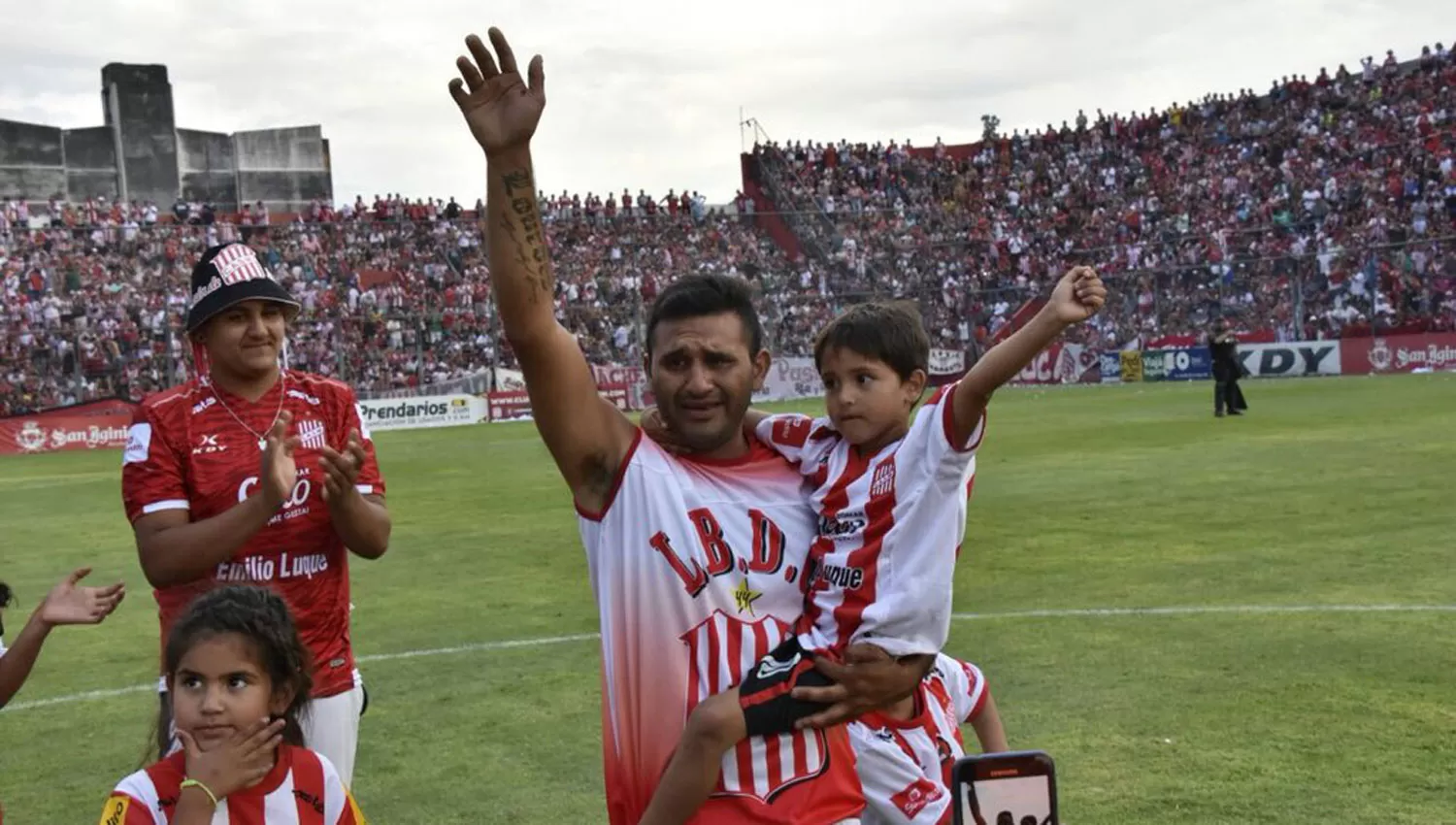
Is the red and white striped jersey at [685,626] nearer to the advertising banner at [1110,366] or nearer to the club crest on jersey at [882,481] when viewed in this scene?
the club crest on jersey at [882,481]

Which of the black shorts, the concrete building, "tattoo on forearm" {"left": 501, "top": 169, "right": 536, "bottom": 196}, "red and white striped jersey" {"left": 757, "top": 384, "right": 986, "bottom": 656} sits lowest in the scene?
the black shorts

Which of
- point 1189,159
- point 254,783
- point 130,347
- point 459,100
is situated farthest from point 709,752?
point 1189,159

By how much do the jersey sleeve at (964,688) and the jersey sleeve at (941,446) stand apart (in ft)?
5.94

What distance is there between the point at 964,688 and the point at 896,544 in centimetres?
197

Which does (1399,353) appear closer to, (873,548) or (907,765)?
(907,765)

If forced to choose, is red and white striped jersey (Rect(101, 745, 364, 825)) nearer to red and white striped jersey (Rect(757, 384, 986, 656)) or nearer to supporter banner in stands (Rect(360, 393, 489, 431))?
red and white striped jersey (Rect(757, 384, 986, 656))

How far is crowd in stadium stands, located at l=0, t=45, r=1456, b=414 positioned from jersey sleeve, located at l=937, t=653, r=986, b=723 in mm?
36075

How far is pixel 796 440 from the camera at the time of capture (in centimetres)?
355

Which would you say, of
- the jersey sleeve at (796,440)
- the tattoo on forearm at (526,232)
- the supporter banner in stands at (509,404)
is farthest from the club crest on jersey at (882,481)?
the supporter banner in stands at (509,404)

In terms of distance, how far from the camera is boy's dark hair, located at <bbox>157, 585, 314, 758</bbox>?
3426 mm

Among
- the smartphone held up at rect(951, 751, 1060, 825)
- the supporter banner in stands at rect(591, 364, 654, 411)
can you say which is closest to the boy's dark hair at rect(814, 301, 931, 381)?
the smartphone held up at rect(951, 751, 1060, 825)

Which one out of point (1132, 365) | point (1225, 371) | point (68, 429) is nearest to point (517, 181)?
point (1225, 371)

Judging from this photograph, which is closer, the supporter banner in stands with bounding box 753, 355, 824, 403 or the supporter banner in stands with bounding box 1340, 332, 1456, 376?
the supporter banner in stands with bounding box 1340, 332, 1456, 376

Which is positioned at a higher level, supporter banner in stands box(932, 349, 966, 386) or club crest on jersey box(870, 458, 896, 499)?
club crest on jersey box(870, 458, 896, 499)
